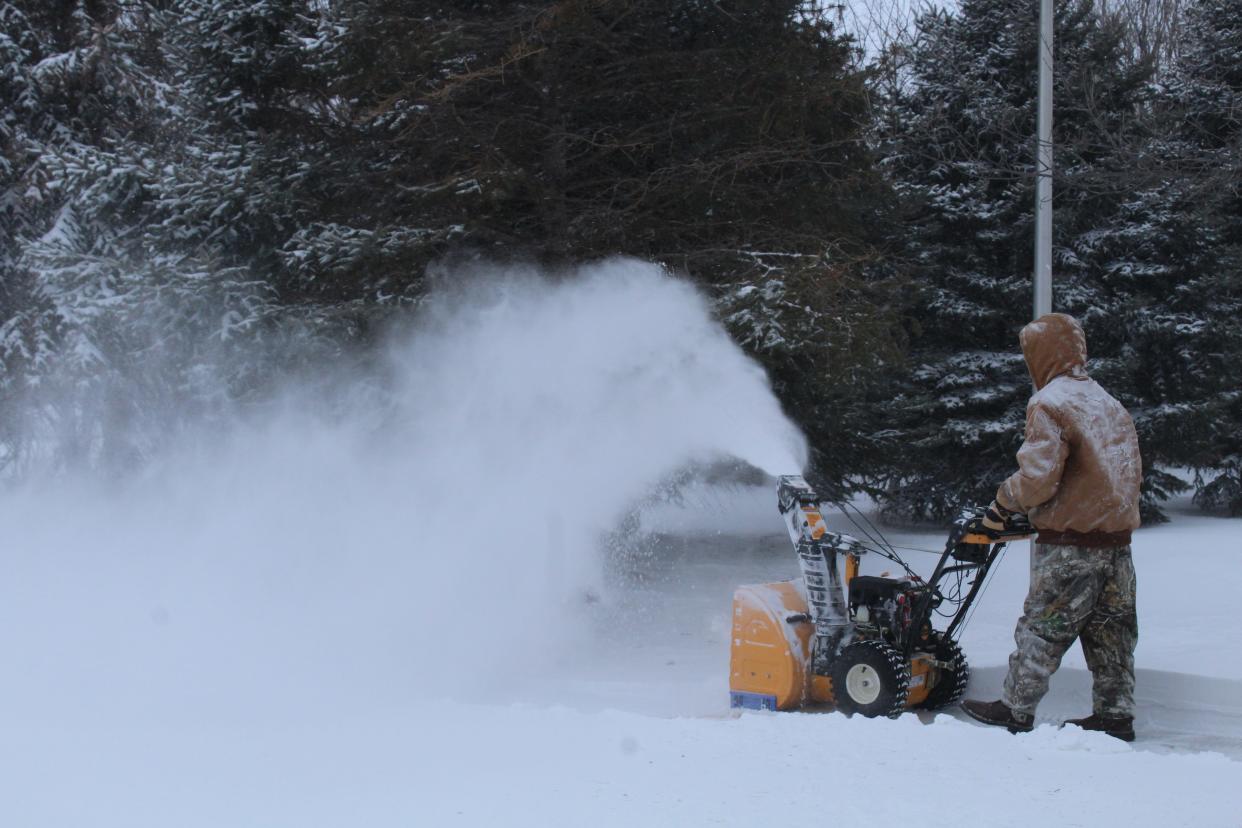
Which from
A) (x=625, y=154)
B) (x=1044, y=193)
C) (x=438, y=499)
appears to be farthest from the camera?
(x=625, y=154)

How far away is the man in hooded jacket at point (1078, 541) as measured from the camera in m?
5.22

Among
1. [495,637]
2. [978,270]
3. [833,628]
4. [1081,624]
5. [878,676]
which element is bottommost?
[495,637]

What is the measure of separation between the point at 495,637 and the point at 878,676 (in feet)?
10.9

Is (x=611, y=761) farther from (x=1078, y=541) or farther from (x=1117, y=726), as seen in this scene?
(x=1117, y=726)

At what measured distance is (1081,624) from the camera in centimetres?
531

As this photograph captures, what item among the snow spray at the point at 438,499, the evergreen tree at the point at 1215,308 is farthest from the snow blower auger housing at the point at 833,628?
the evergreen tree at the point at 1215,308

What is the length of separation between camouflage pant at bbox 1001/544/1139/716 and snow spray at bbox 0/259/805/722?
1.89 metres

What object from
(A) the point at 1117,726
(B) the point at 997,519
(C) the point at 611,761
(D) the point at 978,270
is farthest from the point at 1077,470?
(D) the point at 978,270

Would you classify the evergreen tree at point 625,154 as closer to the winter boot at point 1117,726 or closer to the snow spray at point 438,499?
the snow spray at point 438,499

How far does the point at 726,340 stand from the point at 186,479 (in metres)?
5.73

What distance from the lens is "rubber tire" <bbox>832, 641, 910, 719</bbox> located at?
212 inches

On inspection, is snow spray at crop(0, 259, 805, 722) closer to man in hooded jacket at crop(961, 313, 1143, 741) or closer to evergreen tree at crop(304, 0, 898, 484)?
evergreen tree at crop(304, 0, 898, 484)

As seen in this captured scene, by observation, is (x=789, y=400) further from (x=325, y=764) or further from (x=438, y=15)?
(x=325, y=764)

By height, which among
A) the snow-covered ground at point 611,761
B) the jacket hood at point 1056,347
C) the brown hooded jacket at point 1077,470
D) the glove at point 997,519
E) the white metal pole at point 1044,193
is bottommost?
the snow-covered ground at point 611,761
